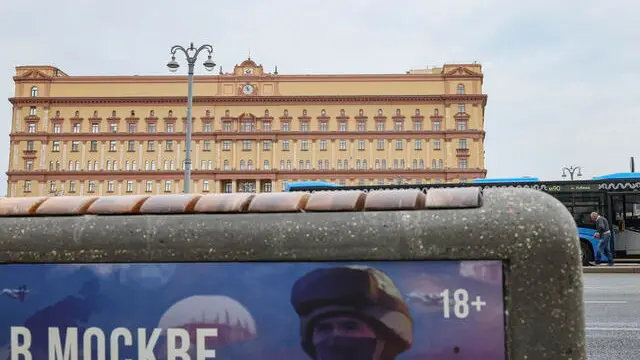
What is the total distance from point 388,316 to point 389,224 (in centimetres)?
22

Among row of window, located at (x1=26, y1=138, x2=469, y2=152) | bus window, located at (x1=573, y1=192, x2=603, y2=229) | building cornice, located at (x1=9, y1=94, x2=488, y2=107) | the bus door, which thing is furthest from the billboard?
row of window, located at (x1=26, y1=138, x2=469, y2=152)

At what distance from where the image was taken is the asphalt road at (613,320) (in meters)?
5.05

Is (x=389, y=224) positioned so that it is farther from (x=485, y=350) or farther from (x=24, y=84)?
(x=24, y=84)

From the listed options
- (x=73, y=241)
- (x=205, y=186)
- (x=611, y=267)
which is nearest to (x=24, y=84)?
(x=205, y=186)

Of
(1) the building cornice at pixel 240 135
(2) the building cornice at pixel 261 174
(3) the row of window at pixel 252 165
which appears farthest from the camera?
(1) the building cornice at pixel 240 135

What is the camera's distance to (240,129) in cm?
7569

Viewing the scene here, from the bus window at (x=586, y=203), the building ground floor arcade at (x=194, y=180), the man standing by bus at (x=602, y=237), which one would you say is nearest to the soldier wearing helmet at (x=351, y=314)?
the man standing by bus at (x=602, y=237)

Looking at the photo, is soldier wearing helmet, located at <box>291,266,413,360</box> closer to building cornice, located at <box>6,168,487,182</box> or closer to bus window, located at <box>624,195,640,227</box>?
bus window, located at <box>624,195,640,227</box>

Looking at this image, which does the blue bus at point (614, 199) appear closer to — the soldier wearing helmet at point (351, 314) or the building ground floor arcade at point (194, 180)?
the soldier wearing helmet at point (351, 314)

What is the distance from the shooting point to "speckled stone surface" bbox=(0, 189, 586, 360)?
1.49 m

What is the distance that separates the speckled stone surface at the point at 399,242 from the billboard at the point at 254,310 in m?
0.03

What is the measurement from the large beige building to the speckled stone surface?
7261 cm

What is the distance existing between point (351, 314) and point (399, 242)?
21cm

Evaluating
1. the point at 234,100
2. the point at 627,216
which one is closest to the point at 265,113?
the point at 234,100
